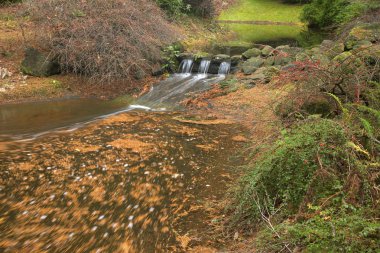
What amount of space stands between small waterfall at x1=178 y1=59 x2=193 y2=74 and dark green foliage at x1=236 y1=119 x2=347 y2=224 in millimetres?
11116

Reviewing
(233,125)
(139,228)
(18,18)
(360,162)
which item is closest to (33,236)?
(139,228)

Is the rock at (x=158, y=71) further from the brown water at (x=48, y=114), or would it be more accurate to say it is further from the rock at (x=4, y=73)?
the rock at (x=4, y=73)

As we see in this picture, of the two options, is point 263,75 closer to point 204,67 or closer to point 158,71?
point 204,67

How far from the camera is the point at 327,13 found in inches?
1007

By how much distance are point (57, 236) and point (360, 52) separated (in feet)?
19.7

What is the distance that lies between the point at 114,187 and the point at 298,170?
10.8 feet

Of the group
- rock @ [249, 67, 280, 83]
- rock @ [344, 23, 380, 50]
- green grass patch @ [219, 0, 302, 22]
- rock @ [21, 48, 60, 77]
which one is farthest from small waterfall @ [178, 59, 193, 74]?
green grass patch @ [219, 0, 302, 22]

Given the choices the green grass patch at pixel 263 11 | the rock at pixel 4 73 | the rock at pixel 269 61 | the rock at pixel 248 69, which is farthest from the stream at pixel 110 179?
the green grass patch at pixel 263 11

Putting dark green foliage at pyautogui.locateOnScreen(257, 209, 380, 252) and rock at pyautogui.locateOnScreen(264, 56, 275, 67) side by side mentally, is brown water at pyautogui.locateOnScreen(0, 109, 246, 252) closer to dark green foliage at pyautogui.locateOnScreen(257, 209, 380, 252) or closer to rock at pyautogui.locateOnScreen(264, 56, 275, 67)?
dark green foliage at pyautogui.locateOnScreen(257, 209, 380, 252)

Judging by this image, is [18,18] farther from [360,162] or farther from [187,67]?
[360,162]

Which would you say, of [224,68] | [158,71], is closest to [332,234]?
[158,71]

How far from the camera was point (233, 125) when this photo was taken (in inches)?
356

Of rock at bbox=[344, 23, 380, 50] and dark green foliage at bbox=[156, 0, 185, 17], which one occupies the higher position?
dark green foliage at bbox=[156, 0, 185, 17]

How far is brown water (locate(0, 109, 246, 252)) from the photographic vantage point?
456 cm
